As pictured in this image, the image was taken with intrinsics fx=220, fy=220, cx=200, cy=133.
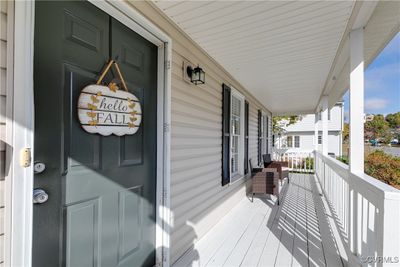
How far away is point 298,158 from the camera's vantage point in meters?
9.29

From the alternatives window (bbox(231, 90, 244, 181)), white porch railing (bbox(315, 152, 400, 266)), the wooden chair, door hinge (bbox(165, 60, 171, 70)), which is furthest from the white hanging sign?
the wooden chair

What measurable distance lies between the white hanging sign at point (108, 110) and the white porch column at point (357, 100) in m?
2.07

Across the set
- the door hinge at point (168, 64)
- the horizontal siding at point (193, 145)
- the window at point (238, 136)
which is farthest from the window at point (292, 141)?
the door hinge at point (168, 64)

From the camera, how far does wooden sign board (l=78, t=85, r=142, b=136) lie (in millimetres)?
1441

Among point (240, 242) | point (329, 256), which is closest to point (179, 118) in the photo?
point (240, 242)

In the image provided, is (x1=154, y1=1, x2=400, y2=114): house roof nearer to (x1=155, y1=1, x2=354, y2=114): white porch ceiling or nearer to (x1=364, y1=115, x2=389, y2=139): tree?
(x1=155, y1=1, x2=354, y2=114): white porch ceiling

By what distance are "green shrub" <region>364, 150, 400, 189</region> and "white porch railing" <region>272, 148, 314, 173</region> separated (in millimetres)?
2847

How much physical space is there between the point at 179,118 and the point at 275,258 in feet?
6.07

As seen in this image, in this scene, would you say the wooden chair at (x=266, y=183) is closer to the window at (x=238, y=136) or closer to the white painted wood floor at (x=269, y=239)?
the white painted wood floor at (x=269, y=239)

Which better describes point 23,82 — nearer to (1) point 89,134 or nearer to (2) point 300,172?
(1) point 89,134

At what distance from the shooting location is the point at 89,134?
4.84ft

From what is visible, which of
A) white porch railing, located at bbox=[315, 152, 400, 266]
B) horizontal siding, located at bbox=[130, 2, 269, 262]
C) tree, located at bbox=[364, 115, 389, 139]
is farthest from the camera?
tree, located at bbox=[364, 115, 389, 139]

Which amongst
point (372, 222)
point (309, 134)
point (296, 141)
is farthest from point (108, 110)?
point (296, 141)

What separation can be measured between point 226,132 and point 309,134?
590 inches
